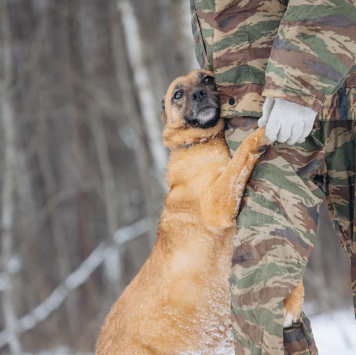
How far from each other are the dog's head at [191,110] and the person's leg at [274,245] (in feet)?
2.46

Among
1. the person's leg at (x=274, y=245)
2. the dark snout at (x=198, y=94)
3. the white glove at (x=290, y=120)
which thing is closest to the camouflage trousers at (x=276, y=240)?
the person's leg at (x=274, y=245)

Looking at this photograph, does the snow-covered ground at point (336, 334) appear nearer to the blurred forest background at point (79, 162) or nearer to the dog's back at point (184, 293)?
the blurred forest background at point (79, 162)

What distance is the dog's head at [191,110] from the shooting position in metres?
3.17

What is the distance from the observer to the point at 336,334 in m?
5.68

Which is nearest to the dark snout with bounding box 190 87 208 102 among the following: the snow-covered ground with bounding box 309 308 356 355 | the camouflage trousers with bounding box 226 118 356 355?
the camouflage trousers with bounding box 226 118 356 355

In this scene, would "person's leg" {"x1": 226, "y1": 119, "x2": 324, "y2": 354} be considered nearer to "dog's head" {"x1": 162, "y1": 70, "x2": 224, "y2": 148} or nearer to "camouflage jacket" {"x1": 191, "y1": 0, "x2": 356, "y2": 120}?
"camouflage jacket" {"x1": 191, "y1": 0, "x2": 356, "y2": 120}

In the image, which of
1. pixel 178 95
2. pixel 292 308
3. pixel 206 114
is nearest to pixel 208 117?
pixel 206 114

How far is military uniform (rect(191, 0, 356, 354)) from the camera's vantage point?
2254 millimetres

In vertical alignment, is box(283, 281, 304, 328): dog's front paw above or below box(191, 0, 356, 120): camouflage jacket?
below

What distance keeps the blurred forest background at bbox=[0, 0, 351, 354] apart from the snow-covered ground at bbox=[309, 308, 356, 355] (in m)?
0.80

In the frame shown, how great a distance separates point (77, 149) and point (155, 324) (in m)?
11.3

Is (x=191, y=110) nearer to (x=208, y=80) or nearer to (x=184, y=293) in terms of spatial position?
(x=208, y=80)

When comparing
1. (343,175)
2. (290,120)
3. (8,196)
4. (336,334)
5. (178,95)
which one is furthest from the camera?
(8,196)

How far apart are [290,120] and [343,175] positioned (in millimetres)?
527
